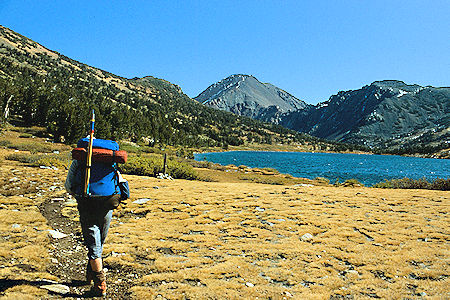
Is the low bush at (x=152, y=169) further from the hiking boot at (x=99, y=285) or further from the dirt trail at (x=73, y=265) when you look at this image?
the hiking boot at (x=99, y=285)

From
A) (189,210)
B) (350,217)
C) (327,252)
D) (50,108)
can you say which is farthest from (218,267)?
(50,108)

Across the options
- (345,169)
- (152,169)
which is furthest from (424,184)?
(345,169)

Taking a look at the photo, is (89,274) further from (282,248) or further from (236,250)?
(282,248)

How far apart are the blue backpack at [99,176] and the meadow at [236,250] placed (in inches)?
88.2

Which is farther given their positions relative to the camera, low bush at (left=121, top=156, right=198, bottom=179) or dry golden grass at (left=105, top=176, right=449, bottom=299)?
low bush at (left=121, top=156, right=198, bottom=179)

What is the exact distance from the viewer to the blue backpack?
17.5 feet

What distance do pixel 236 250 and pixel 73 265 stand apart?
15.6ft

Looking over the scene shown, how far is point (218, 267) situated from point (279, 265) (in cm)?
174

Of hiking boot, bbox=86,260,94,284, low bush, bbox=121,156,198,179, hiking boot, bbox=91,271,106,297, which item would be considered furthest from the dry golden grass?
low bush, bbox=121,156,198,179

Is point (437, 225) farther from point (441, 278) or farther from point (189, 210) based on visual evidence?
point (189, 210)

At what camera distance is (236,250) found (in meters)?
8.24

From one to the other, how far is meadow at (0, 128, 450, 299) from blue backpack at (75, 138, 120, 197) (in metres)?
2.24

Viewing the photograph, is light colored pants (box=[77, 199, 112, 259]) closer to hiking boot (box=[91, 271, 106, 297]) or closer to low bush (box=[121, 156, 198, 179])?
hiking boot (box=[91, 271, 106, 297])

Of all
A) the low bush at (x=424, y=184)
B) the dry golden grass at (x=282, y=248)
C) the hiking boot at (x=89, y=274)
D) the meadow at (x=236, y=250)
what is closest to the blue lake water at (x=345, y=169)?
the low bush at (x=424, y=184)
